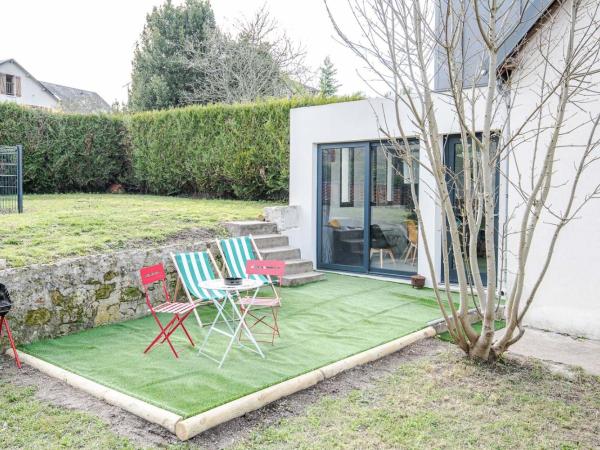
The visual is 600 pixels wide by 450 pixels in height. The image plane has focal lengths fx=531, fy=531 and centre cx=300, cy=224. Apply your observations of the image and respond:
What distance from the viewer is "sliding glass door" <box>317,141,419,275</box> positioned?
10078mm

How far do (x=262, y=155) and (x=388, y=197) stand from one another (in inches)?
219

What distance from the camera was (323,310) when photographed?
8023mm

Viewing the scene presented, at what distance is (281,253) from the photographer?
10.4 m

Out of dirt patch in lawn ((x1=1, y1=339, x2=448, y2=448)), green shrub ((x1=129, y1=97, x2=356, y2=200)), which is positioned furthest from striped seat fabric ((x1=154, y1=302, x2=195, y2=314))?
A: green shrub ((x1=129, y1=97, x2=356, y2=200))

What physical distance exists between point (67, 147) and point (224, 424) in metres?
15.9

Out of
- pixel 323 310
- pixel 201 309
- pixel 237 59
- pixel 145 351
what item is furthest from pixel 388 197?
pixel 237 59

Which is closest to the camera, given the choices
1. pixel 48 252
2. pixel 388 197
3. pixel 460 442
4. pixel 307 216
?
pixel 460 442

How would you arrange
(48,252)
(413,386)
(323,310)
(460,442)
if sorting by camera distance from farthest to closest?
(323,310) < (48,252) < (413,386) < (460,442)

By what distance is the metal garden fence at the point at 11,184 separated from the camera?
11.8m

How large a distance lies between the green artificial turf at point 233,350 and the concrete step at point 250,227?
73.0 inches

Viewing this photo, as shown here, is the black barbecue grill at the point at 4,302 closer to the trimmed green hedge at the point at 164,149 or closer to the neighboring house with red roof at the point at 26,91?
the trimmed green hedge at the point at 164,149

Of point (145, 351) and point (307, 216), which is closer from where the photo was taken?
point (145, 351)

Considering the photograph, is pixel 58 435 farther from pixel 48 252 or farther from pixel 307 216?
pixel 307 216

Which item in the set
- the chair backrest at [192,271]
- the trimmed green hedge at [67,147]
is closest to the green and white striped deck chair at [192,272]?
the chair backrest at [192,271]
